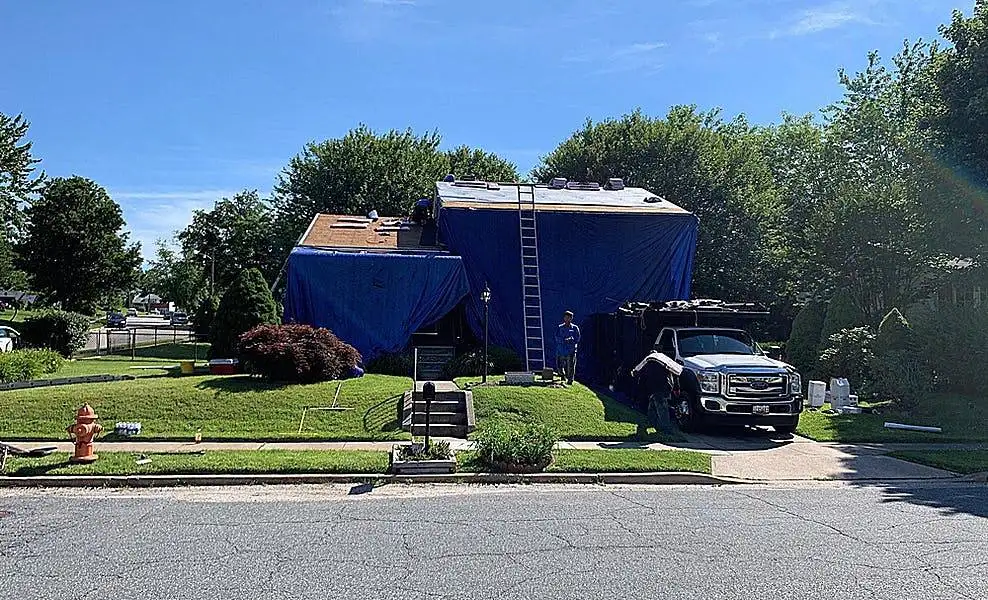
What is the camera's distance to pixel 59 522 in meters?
8.67

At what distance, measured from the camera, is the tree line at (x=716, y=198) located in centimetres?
3336

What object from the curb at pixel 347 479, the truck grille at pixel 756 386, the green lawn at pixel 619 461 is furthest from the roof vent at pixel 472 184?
the curb at pixel 347 479

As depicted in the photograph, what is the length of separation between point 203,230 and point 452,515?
192 ft

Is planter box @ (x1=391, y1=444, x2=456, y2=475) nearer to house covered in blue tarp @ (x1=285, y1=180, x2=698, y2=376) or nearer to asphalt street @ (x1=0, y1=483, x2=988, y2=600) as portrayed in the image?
asphalt street @ (x1=0, y1=483, x2=988, y2=600)

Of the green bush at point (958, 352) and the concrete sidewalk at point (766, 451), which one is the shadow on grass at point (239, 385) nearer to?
the concrete sidewalk at point (766, 451)

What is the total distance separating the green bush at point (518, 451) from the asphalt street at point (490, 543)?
793 millimetres

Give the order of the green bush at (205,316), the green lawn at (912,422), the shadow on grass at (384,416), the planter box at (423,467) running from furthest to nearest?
1. the green bush at (205,316)
2. the green lawn at (912,422)
3. the shadow on grass at (384,416)
4. the planter box at (423,467)

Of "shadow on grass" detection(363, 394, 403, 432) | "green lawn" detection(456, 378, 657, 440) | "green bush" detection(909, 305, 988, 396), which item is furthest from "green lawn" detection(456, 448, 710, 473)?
"green bush" detection(909, 305, 988, 396)

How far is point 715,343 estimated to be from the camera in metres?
17.1

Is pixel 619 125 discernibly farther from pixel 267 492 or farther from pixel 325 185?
pixel 267 492

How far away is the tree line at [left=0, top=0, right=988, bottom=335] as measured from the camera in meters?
33.4

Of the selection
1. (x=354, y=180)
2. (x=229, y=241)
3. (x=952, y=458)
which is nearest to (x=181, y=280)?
(x=229, y=241)

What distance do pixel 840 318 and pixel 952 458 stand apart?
517 inches

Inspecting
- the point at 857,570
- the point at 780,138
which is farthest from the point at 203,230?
the point at 857,570
